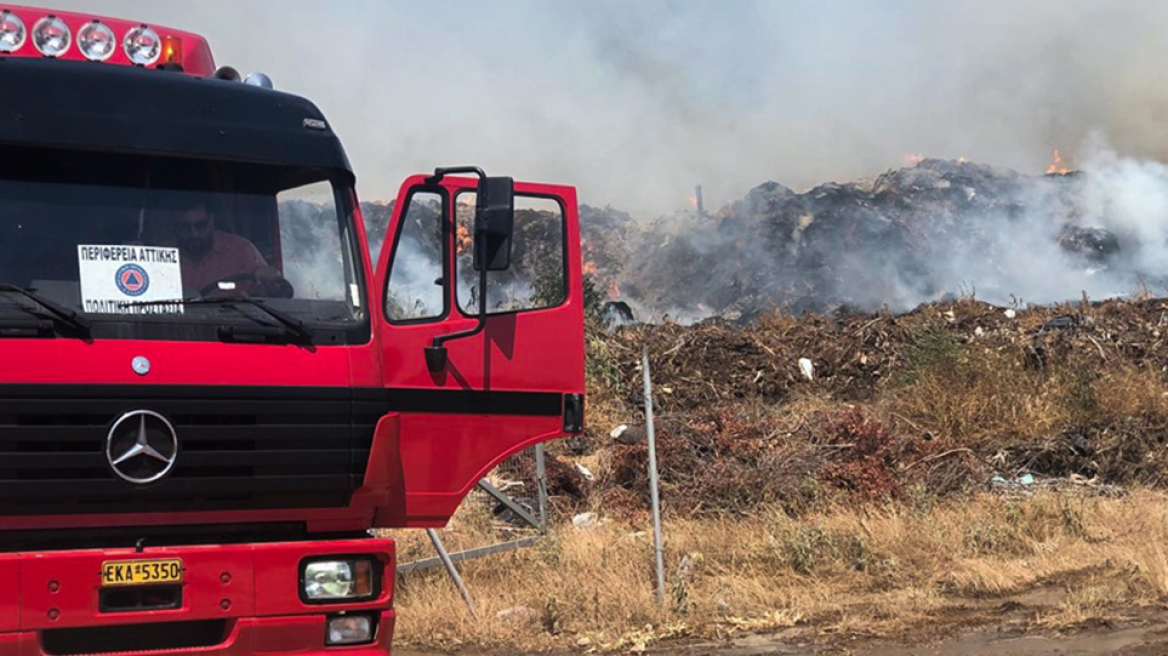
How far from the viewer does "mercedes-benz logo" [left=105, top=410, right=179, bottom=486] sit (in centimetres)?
413

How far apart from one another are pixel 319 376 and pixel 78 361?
0.85 m

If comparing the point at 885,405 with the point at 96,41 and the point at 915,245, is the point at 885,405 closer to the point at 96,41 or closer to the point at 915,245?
the point at 96,41

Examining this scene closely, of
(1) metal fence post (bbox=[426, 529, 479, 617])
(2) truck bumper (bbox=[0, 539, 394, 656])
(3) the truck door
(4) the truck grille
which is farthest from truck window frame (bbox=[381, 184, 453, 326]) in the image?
(1) metal fence post (bbox=[426, 529, 479, 617])

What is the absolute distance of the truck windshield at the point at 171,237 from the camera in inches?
171

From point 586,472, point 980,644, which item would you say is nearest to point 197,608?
point 980,644

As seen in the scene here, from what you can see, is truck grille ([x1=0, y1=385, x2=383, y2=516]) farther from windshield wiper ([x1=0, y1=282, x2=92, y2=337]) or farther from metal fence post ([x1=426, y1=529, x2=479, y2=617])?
metal fence post ([x1=426, y1=529, x2=479, y2=617])

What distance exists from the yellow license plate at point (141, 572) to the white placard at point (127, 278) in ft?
2.98

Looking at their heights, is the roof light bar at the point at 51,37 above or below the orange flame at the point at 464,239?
above

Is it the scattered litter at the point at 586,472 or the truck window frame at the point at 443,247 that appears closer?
the truck window frame at the point at 443,247

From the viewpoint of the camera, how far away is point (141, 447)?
416cm

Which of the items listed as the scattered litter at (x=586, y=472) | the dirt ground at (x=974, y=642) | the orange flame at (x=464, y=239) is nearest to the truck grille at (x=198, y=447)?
the orange flame at (x=464, y=239)

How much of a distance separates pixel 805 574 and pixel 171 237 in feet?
16.5

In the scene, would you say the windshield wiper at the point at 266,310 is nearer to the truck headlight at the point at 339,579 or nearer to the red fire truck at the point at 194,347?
the red fire truck at the point at 194,347

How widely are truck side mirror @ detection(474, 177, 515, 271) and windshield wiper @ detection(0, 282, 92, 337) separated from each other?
158cm
